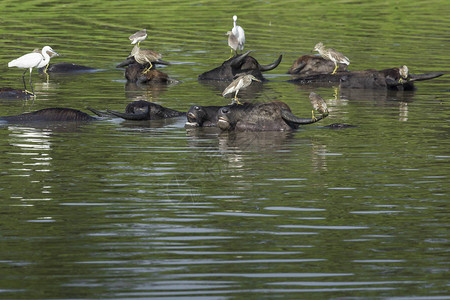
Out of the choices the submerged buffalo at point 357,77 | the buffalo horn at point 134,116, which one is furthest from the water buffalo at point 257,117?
the submerged buffalo at point 357,77

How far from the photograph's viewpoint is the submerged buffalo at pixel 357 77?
63.5 feet

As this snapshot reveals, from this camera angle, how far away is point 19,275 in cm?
665

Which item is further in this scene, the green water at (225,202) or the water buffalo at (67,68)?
the water buffalo at (67,68)

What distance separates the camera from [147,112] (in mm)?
14992

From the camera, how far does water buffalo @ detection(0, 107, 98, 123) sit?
1440 cm

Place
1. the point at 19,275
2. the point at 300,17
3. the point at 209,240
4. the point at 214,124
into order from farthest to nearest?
the point at 300,17 → the point at 214,124 → the point at 209,240 → the point at 19,275

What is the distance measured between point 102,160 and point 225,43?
61.0 feet

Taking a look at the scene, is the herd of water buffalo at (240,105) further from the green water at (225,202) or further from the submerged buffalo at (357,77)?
the green water at (225,202)

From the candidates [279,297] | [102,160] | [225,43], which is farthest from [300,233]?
[225,43]

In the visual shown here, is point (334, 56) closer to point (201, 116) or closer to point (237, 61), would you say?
point (237, 61)

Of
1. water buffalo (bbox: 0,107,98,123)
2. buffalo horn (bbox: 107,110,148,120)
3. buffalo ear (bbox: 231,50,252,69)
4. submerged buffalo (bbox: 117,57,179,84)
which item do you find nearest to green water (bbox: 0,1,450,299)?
buffalo horn (bbox: 107,110,148,120)

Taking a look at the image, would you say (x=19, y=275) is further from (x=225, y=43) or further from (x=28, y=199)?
(x=225, y=43)

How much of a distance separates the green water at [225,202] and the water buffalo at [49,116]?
15.8 inches

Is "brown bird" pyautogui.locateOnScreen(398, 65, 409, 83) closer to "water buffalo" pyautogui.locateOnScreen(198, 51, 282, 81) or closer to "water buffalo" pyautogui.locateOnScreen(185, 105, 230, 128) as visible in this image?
"water buffalo" pyautogui.locateOnScreen(198, 51, 282, 81)
